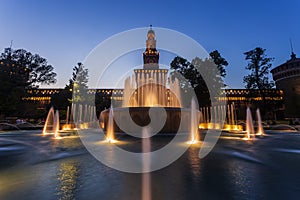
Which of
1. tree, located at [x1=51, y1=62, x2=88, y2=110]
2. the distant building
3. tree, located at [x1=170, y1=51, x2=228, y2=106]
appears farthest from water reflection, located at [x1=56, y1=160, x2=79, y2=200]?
the distant building

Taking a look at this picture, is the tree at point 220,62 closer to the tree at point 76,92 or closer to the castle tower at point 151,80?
the castle tower at point 151,80

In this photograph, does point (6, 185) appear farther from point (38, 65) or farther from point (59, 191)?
point (38, 65)

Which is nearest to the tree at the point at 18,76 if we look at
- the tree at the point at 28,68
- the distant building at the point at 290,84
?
the tree at the point at 28,68

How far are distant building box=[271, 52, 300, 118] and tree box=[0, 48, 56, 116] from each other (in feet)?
223

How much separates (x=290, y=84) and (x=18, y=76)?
7678cm

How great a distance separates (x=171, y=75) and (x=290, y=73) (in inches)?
1737

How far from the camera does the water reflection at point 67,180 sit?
2740 mm

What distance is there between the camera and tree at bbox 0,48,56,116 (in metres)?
32.4

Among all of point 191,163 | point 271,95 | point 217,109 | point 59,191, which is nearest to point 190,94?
point 217,109

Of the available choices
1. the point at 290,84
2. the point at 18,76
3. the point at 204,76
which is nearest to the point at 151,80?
the point at 204,76

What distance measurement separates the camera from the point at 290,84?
55.1 metres

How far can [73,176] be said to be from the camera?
3.64 metres

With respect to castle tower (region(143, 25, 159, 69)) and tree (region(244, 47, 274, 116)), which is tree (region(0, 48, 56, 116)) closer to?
castle tower (region(143, 25, 159, 69))

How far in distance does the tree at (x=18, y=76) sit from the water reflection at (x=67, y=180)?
35096 millimetres
